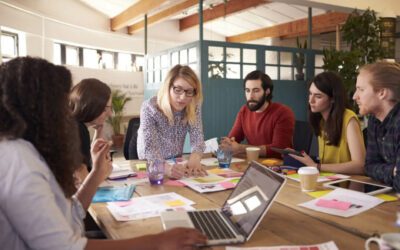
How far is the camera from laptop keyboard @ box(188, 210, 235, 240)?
114 cm

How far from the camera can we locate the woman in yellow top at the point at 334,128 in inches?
82.2

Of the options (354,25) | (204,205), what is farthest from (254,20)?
(204,205)

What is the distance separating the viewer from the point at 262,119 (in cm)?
318

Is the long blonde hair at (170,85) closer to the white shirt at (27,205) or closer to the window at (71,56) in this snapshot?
the white shirt at (27,205)

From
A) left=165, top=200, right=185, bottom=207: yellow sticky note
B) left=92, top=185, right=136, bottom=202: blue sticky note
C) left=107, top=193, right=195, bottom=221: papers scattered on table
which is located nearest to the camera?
left=107, top=193, right=195, bottom=221: papers scattered on table

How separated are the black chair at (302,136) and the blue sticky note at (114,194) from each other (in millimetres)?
1789

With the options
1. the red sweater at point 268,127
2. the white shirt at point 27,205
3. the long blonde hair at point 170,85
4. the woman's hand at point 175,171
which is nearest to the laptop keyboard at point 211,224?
the white shirt at point 27,205

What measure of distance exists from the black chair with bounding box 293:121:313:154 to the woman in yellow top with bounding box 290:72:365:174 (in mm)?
479

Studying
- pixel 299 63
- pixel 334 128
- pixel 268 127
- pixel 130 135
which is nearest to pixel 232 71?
pixel 299 63

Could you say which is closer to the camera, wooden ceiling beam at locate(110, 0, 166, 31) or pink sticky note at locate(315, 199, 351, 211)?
pink sticky note at locate(315, 199, 351, 211)

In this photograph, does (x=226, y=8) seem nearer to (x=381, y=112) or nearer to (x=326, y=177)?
(x=381, y=112)

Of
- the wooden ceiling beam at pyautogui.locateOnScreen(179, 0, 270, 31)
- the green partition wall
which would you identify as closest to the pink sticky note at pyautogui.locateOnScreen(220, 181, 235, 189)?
the green partition wall

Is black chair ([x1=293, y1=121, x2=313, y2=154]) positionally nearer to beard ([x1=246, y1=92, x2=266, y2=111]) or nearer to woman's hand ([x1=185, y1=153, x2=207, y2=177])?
beard ([x1=246, y1=92, x2=266, y2=111])

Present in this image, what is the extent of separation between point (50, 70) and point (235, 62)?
4004mm
